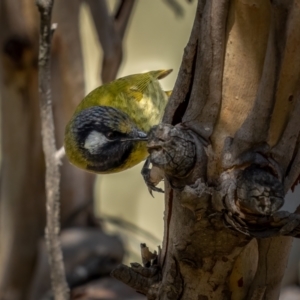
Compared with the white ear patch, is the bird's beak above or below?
above

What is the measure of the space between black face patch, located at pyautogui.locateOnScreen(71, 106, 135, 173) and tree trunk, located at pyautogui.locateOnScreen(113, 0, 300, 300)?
2.35 ft

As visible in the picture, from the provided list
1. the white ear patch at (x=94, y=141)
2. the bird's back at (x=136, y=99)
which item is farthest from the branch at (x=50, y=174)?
the bird's back at (x=136, y=99)

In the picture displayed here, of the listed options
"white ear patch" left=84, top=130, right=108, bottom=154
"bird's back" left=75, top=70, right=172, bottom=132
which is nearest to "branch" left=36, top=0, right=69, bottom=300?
"white ear patch" left=84, top=130, right=108, bottom=154

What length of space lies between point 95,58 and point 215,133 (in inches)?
107

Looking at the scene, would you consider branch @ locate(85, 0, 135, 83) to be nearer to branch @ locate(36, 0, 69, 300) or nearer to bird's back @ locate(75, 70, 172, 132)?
bird's back @ locate(75, 70, 172, 132)

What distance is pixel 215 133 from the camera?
0.76 metres

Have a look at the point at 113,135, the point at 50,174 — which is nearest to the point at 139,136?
the point at 113,135

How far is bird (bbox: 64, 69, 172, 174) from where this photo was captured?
153 cm

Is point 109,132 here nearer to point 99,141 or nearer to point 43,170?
point 99,141

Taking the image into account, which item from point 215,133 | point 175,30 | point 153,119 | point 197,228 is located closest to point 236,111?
point 215,133

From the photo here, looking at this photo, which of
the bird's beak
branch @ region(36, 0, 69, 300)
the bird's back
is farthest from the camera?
the bird's back

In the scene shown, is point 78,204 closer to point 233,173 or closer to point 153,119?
point 153,119

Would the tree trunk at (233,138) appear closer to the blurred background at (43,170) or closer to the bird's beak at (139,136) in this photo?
the bird's beak at (139,136)

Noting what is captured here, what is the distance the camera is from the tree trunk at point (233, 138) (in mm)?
682
